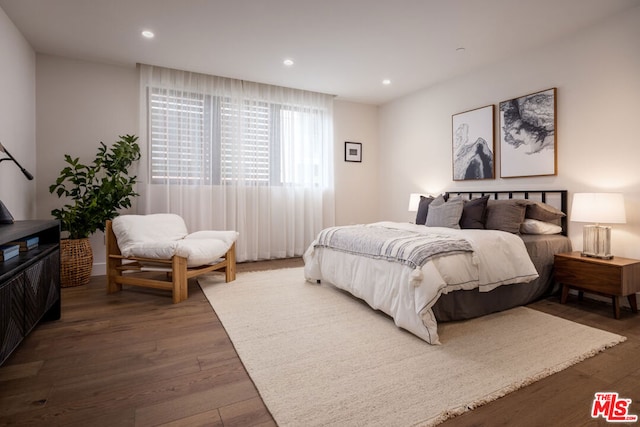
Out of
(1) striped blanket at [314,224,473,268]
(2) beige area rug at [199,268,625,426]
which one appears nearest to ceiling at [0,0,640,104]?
(1) striped blanket at [314,224,473,268]

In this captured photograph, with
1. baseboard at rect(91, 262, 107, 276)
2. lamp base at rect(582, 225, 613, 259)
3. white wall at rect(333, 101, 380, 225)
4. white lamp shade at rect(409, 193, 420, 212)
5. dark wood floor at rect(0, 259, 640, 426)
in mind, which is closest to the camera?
dark wood floor at rect(0, 259, 640, 426)

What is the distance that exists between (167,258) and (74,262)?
1.31 m

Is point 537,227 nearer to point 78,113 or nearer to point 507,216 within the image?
point 507,216

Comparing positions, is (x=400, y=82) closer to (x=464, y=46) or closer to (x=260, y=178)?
(x=464, y=46)

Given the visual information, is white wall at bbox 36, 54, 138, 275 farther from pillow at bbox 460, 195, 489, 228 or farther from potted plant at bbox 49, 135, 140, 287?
pillow at bbox 460, 195, 489, 228

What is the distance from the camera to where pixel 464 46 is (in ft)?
11.5

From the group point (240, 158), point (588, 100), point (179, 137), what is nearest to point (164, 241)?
point (179, 137)

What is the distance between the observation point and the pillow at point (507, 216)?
3.13 meters

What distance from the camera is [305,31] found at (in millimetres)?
3205

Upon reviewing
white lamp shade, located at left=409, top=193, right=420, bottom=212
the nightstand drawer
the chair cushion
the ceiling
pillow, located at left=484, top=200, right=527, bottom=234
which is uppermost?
the ceiling

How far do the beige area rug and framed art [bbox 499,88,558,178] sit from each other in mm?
1662

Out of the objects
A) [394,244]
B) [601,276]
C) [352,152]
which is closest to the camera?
[394,244]

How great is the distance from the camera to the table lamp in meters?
2.62

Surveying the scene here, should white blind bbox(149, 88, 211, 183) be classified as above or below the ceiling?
below
